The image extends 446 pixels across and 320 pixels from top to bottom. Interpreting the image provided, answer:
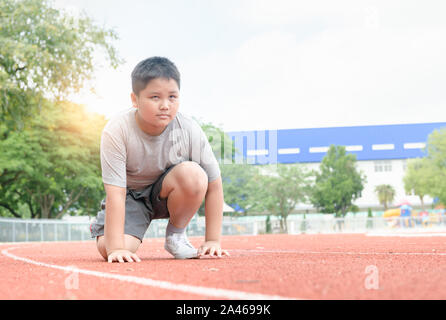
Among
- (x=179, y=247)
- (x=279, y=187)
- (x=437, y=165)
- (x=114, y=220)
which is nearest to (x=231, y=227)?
(x=279, y=187)

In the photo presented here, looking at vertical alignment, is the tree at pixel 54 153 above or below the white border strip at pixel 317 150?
below

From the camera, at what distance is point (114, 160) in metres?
4.06

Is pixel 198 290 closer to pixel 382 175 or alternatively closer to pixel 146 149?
pixel 146 149

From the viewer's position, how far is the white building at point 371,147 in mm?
61375

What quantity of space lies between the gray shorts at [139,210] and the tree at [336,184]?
4446 cm

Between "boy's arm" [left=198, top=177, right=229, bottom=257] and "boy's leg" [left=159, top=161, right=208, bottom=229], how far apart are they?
117 millimetres

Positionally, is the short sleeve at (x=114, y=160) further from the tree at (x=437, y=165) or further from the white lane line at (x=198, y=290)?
the tree at (x=437, y=165)

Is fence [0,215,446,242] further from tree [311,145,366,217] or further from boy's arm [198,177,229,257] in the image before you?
boy's arm [198,177,229,257]

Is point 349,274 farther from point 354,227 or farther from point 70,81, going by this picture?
point 354,227

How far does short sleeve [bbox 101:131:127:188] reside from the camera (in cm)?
401

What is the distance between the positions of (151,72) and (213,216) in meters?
1.26

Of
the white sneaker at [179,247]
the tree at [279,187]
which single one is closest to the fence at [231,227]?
the tree at [279,187]

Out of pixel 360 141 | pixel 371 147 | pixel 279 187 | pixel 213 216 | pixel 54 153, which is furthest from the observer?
pixel 360 141
